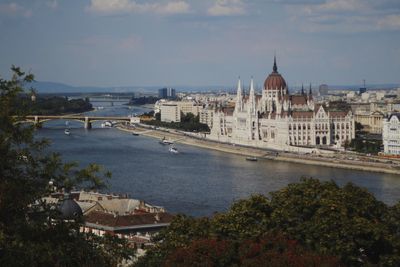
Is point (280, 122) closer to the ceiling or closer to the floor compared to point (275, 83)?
closer to the floor

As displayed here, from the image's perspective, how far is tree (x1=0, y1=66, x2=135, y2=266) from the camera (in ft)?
18.1

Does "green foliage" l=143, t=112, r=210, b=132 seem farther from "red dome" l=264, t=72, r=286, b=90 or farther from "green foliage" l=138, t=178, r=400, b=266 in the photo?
"green foliage" l=138, t=178, r=400, b=266

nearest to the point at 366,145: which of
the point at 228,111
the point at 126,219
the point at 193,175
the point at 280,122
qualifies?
the point at 280,122

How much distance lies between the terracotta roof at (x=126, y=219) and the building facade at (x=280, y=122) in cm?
2537

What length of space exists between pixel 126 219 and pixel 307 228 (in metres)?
4.75

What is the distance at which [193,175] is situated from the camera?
2648cm

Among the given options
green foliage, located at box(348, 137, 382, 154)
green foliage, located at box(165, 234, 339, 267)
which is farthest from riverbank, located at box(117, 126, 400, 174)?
green foliage, located at box(165, 234, 339, 267)

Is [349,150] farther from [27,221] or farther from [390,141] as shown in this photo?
[27,221]

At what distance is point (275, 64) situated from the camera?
49250 millimetres

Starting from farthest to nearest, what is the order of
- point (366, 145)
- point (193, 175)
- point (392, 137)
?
1. point (366, 145)
2. point (392, 137)
3. point (193, 175)

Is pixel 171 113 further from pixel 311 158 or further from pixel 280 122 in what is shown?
pixel 311 158

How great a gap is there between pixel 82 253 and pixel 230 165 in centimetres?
2598

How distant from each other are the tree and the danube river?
23.5 feet

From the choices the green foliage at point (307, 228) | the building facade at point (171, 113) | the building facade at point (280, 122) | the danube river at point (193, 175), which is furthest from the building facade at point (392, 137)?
the building facade at point (171, 113)
